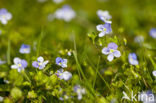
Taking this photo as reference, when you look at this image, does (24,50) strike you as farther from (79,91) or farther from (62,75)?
(79,91)

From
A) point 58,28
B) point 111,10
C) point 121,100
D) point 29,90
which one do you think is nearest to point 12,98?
point 29,90

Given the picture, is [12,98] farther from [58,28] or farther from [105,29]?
[58,28]

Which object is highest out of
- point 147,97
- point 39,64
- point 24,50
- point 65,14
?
point 39,64

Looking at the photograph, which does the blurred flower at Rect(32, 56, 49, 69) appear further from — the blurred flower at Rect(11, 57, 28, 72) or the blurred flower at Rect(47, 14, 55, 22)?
the blurred flower at Rect(47, 14, 55, 22)

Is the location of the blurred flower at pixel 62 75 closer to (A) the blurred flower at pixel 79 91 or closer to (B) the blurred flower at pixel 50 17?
(A) the blurred flower at pixel 79 91

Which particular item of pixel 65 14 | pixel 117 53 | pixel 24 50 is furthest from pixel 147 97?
pixel 65 14

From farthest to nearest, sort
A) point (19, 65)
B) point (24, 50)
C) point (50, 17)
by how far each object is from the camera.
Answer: point (50, 17), point (24, 50), point (19, 65)
